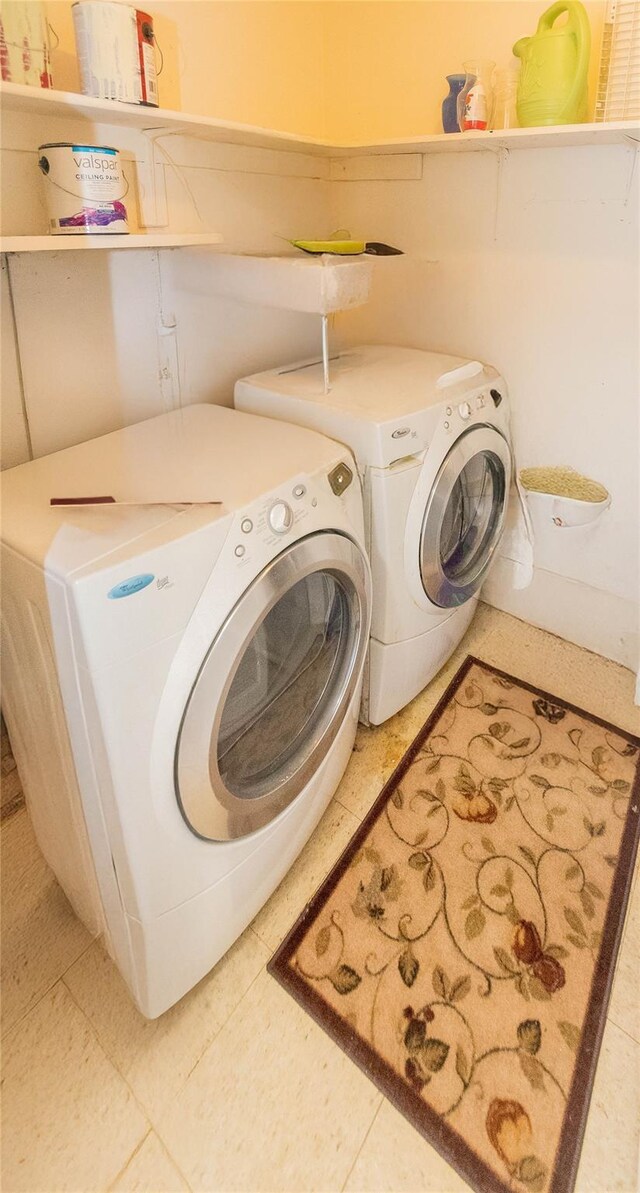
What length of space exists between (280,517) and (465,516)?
2.79ft

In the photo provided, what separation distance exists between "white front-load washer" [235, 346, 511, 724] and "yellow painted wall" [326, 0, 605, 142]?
662 millimetres

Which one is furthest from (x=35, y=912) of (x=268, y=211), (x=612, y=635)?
(x=268, y=211)

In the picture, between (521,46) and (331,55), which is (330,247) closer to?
(521,46)

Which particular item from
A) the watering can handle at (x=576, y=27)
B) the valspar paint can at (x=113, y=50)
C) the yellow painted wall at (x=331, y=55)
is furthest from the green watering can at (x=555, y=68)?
the valspar paint can at (x=113, y=50)

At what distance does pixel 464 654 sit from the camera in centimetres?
206

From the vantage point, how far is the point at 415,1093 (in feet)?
3.51

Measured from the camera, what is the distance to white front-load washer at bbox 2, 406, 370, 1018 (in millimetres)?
848

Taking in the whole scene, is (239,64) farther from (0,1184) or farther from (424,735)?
(0,1184)

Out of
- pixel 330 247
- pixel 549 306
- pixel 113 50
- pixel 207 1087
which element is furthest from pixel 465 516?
pixel 207 1087

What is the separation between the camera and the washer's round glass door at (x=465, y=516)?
4.94 ft

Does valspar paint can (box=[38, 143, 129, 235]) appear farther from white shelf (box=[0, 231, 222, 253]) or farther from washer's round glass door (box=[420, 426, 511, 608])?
washer's round glass door (box=[420, 426, 511, 608])

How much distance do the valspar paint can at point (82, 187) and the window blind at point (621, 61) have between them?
1.05m

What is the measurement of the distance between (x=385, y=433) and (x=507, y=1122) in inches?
48.1

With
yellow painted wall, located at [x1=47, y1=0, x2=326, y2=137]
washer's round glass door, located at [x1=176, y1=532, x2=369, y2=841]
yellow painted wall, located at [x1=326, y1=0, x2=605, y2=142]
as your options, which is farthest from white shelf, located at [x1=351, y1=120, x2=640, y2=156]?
washer's round glass door, located at [x1=176, y1=532, x2=369, y2=841]
